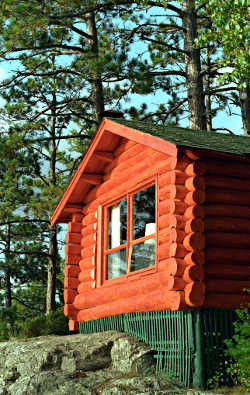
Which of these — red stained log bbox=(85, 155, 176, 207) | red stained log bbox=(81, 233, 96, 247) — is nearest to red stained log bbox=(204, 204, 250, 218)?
red stained log bbox=(85, 155, 176, 207)

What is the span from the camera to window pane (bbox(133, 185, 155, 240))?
13.9m

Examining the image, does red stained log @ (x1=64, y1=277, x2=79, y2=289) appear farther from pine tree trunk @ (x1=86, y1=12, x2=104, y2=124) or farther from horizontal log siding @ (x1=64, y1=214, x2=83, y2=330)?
pine tree trunk @ (x1=86, y1=12, x2=104, y2=124)

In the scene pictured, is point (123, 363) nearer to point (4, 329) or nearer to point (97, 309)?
point (97, 309)

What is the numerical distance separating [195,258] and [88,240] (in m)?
5.76

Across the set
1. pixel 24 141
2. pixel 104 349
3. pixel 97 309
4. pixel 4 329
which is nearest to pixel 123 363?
pixel 104 349

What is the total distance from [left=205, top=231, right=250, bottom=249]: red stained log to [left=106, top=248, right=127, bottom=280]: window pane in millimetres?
2974

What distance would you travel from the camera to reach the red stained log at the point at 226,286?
40.1 feet

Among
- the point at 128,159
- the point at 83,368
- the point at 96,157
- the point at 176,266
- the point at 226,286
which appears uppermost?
the point at 96,157

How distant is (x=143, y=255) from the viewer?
14.0 metres

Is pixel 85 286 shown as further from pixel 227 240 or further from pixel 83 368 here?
pixel 227 240

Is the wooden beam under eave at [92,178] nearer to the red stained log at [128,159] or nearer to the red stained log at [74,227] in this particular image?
the red stained log at [128,159]

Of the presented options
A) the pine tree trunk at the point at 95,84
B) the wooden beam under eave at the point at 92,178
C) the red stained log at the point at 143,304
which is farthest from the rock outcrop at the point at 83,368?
the pine tree trunk at the point at 95,84

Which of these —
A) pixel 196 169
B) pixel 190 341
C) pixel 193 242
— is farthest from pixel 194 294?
pixel 196 169

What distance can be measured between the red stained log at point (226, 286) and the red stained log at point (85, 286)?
4.64m
